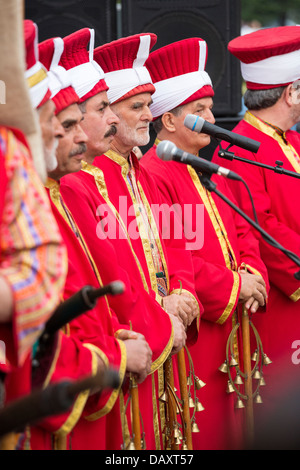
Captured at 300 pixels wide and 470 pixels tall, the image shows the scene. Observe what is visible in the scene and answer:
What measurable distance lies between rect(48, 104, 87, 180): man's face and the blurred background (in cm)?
301

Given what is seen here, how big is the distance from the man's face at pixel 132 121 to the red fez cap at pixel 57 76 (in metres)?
0.78

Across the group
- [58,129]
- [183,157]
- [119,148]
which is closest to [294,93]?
[119,148]

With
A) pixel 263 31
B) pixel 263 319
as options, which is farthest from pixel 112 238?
pixel 263 31

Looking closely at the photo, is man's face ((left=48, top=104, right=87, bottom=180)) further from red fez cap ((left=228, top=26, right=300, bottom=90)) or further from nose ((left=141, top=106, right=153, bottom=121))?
red fez cap ((left=228, top=26, right=300, bottom=90))

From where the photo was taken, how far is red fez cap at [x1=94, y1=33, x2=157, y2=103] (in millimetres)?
3750

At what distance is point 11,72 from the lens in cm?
193

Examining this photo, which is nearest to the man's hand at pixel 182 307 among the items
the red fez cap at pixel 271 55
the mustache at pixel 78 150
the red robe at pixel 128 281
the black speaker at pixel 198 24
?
the red robe at pixel 128 281

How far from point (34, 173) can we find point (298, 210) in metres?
2.95

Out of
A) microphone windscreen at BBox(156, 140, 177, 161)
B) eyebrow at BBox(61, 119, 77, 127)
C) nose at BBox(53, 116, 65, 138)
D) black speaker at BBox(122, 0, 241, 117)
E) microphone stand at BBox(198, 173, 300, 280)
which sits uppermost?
black speaker at BBox(122, 0, 241, 117)

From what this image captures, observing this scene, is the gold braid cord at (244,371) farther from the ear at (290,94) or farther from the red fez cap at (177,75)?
the ear at (290,94)

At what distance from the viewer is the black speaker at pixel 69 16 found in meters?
5.77

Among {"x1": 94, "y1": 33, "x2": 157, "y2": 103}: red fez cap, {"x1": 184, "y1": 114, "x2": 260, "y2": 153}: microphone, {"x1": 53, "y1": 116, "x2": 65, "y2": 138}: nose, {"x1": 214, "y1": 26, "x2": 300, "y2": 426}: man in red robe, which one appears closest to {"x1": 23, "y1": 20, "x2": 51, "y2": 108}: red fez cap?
{"x1": 53, "y1": 116, "x2": 65, "y2": 138}: nose

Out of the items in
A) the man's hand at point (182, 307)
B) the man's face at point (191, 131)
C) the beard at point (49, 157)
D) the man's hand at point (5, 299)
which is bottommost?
the man's hand at point (182, 307)

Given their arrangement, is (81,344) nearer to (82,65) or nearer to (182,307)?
(182,307)
